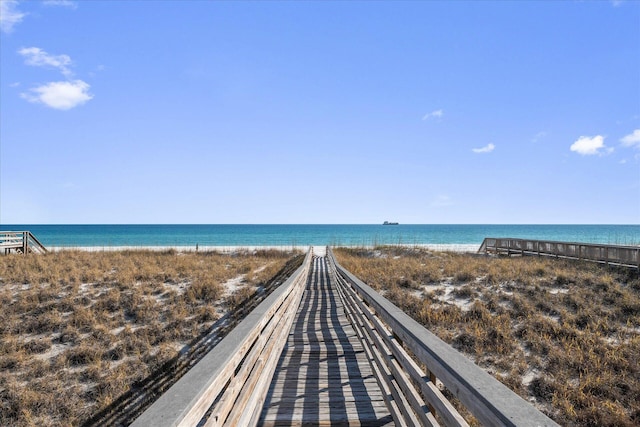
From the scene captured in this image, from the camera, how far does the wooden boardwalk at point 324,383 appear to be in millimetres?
4379

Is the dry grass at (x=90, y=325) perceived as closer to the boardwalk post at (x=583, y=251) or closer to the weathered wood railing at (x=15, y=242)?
the weathered wood railing at (x=15, y=242)

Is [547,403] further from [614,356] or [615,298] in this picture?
[615,298]

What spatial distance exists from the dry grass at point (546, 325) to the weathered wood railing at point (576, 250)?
914 mm

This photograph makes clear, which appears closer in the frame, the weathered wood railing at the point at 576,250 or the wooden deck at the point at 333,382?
the wooden deck at the point at 333,382

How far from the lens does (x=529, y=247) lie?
27.5 metres

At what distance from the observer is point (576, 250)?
22.3m

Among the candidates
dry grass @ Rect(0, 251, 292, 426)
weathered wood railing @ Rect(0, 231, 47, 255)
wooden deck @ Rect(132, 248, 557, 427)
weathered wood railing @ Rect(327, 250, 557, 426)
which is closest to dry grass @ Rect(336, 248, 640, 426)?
wooden deck @ Rect(132, 248, 557, 427)

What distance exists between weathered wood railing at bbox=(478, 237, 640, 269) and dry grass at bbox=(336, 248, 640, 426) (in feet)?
3.00

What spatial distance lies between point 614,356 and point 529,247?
66.6 feet

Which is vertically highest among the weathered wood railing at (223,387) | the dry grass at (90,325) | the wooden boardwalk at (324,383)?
the weathered wood railing at (223,387)

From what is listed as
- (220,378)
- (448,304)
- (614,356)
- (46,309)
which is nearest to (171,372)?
(46,309)

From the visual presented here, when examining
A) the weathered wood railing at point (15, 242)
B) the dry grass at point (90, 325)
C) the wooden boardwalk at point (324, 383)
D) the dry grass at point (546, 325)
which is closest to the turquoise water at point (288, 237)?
the dry grass at point (546, 325)

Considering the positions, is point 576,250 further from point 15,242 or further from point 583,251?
point 15,242

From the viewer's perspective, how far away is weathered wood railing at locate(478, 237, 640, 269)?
18.5 m
